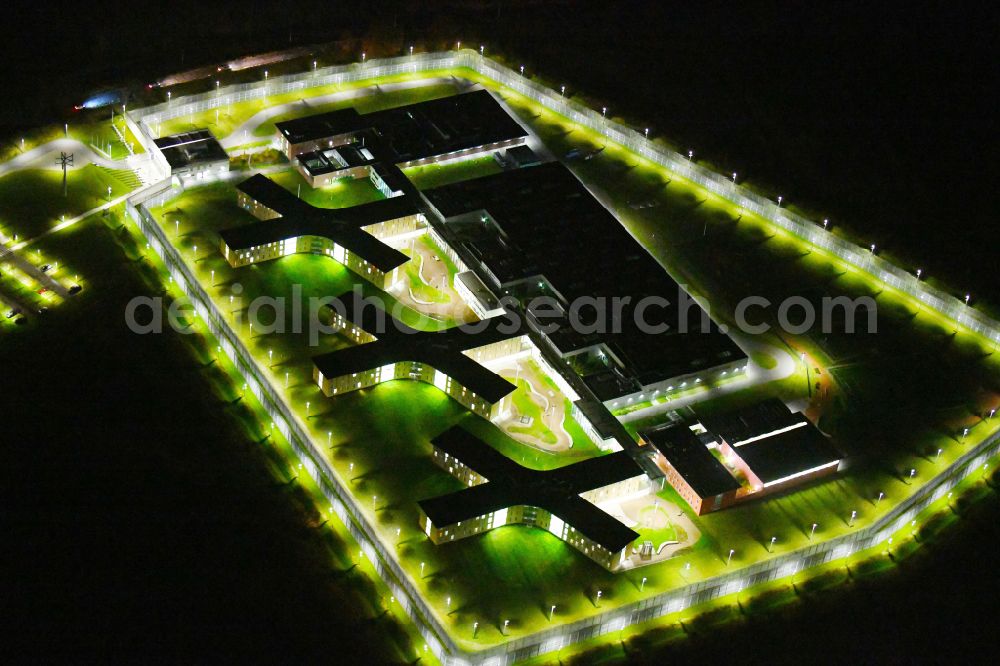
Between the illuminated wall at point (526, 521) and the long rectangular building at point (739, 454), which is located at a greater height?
the long rectangular building at point (739, 454)

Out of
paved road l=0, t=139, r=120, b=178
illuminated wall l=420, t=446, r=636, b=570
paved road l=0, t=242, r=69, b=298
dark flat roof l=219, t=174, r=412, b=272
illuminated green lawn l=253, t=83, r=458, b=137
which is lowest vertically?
illuminated wall l=420, t=446, r=636, b=570

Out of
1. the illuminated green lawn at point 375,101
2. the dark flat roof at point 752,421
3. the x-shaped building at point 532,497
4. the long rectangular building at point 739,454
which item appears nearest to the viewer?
the x-shaped building at point 532,497

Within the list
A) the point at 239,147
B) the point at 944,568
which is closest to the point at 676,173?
the point at 239,147

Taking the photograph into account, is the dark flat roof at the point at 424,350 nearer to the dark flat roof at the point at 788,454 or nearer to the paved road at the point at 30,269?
the dark flat roof at the point at 788,454

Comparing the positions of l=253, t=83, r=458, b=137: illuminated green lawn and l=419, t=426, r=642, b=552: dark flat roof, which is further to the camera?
l=253, t=83, r=458, b=137: illuminated green lawn

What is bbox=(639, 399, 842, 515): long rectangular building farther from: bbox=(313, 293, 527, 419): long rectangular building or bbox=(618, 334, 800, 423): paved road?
bbox=(313, 293, 527, 419): long rectangular building

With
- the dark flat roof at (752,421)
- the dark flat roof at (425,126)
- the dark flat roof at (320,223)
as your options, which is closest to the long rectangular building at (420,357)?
the dark flat roof at (320,223)

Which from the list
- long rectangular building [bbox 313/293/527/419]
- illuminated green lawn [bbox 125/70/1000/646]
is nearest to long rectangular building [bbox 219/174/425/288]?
illuminated green lawn [bbox 125/70/1000/646]
